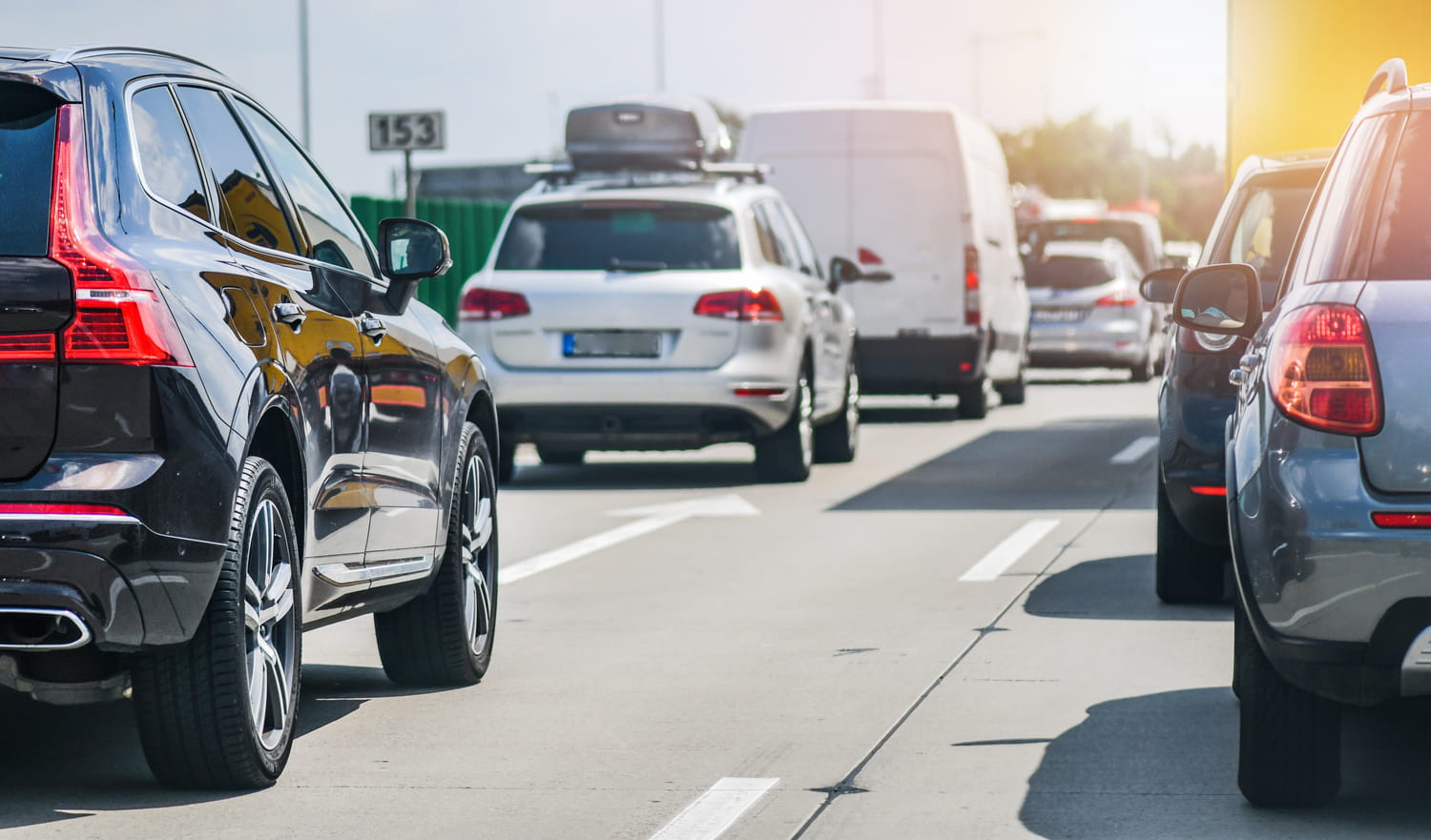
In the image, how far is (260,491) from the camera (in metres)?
5.50

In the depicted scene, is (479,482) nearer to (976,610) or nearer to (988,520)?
(976,610)

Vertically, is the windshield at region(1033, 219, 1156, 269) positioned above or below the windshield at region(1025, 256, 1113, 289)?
above

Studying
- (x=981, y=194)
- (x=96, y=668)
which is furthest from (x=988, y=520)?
(x=981, y=194)

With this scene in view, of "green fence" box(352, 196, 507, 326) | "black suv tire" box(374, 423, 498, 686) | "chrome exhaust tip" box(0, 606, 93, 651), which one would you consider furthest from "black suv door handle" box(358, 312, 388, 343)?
"green fence" box(352, 196, 507, 326)

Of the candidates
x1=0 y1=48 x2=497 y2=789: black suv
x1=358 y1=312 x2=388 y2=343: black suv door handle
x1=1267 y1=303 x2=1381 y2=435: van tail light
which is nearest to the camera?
x1=1267 y1=303 x2=1381 y2=435: van tail light

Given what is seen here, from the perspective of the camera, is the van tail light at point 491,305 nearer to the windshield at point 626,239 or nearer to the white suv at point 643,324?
the white suv at point 643,324

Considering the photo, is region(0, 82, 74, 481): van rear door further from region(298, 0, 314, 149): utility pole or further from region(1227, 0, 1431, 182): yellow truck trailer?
region(298, 0, 314, 149): utility pole

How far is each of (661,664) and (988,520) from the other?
16.1ft

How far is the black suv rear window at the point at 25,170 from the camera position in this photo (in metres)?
5.11

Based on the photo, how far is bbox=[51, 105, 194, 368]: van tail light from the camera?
199 inches

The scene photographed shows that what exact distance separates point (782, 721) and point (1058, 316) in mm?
22464

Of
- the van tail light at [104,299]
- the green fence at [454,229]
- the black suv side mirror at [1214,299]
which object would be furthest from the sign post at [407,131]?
the van tail light at [104,299]

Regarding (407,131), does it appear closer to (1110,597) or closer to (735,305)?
(735,305)

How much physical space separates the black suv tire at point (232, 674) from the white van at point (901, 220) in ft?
49.1
